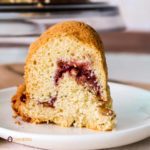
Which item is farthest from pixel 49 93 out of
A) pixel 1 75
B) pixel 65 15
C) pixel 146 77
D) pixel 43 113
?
pixel 146 77

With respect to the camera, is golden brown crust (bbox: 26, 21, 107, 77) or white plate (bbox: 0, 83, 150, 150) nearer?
white plate (bbox: 0, 83, 150, 150)

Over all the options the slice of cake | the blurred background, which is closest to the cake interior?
the slice of cake

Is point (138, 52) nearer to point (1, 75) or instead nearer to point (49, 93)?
point (1, 75)

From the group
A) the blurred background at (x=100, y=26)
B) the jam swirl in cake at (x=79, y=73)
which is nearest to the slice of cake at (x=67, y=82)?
the jam swirl in cake at (x=79, y=73)

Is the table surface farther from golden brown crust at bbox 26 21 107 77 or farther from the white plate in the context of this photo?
golden brown crust at bbox 26 21 107 77

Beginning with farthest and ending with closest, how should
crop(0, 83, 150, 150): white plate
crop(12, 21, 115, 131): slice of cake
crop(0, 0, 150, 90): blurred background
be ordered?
crop(0, 0, 150, 90): blurred background < crop(12, 21, 115, 131): slice of cake < crop(0, 83, 150, 150): white plate

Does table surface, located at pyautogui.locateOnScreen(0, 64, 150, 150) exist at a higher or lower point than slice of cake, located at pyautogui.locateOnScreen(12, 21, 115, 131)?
lower

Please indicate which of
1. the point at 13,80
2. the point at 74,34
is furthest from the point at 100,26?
the point at 74,34

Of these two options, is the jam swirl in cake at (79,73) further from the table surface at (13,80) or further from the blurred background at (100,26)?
the blurred background at (100,26)
